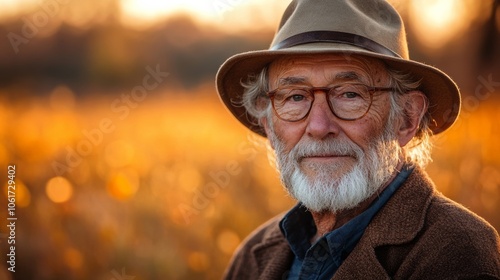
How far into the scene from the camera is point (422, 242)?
2.19 metres

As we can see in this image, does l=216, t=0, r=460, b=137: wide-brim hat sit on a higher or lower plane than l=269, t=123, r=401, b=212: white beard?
higher

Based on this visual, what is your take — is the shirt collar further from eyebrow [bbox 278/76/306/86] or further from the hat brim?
eyebrow [bbox 278/76/306/86]

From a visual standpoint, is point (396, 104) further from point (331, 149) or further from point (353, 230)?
point (353, 230)

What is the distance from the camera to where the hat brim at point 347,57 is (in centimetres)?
244

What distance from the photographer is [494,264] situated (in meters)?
2.07

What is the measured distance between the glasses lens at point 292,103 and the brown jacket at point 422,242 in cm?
52

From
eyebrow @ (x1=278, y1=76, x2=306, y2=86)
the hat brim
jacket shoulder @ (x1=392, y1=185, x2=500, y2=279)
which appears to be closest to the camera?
jacket shoulder @ (x1=392, y1=185, x2=500, y2=279)

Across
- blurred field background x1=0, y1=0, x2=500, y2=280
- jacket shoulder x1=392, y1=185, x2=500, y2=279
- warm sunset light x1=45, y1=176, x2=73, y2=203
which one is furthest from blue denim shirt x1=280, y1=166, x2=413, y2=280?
warm sunset light x1=45, y1=176, x2=73, y2=203

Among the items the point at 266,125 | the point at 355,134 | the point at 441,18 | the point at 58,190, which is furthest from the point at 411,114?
the point at 441,18

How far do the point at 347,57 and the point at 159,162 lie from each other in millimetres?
3340

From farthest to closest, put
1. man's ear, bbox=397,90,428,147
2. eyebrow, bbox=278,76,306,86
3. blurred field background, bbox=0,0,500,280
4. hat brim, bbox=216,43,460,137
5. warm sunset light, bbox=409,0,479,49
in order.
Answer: warm sunset light, bbox=409,0,479,49
blurred field background, bbox=0,0,500,280
man's ear, bbox=397,90,428,147
eyebrow, bbox=278,76,306,86
hat brim, bbox=216,43,460,137

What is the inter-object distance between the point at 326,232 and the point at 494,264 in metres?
0.78

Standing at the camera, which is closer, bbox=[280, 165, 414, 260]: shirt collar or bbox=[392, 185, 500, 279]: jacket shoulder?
bbox=[392, 185, 500, 279]: jacket shoulder

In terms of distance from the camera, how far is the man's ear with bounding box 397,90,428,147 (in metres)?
2.68
